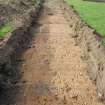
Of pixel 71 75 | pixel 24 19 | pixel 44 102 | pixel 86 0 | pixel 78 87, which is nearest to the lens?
pixel 44 102

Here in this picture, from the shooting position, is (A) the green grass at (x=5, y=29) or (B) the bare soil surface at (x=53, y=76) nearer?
(B) the bare soil surface at (x=53, y=76)

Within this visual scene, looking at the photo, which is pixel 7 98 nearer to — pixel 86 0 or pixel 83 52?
pixel 83 52

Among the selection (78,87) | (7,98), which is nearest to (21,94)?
(7,98)

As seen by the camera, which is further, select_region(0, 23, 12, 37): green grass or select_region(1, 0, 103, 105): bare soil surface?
select_region(0, 23, 12, 37): green grass

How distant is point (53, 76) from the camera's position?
35.7 ft

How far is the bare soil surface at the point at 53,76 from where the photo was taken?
9208 millimetres

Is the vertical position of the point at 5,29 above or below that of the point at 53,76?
above

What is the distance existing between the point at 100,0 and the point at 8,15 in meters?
14.8

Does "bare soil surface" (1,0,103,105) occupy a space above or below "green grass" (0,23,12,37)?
below

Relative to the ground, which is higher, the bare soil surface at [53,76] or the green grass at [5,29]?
the green grass at [5,29]

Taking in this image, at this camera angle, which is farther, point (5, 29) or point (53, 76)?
point (5, 29)

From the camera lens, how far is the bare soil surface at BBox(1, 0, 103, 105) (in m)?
9.21

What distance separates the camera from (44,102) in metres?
9.00

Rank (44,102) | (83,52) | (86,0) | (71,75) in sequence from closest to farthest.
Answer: (44,102) < (71,75) < (83,52) < (86,0)
